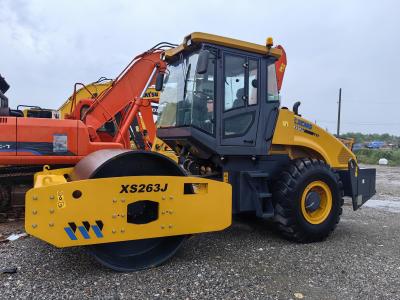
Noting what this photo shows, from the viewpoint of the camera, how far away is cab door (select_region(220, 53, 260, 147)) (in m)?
4.89

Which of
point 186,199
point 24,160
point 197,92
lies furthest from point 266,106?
point 24,160

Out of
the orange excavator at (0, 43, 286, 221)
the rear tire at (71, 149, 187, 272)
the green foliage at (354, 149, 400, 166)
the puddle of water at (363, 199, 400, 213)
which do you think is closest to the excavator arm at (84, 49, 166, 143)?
the orange excavator at (0, 43, 286, 221)

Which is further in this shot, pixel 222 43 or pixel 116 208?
pixel 222 43

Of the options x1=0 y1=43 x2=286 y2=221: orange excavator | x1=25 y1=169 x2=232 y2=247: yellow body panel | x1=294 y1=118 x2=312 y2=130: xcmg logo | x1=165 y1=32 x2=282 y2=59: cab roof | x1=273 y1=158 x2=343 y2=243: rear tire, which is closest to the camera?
x1=25 y1=169 x2=232 y2=247: yellow body panel

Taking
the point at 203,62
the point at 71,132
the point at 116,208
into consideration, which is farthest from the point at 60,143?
the point at 203,62

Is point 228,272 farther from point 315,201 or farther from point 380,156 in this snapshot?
point 380,156

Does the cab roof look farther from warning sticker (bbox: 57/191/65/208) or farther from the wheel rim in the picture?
warning sticker (bbox: 57/191/65/208)

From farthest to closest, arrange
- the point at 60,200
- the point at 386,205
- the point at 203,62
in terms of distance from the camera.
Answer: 1. the point at 386,205
2. the point at 203,62
3. the point at 60,200

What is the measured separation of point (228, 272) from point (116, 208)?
4.27 ft

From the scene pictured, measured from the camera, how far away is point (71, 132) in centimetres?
635

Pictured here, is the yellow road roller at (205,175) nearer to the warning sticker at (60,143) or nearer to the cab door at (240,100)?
the cab door at (240,100)

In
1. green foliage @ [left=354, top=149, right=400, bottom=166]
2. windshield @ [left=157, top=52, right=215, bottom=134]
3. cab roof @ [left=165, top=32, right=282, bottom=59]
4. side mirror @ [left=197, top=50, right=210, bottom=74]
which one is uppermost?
cab roof @ [left=165, top=32, right=282, bottom=59]

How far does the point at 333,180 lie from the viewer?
5539mm

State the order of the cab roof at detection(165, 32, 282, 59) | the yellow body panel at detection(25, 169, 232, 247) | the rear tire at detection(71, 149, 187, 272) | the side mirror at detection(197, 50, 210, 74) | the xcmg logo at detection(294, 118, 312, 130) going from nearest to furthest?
the yellow body panel at detection(25, 169, 232, 247) < the rear tire at detection(71, 149, 187, 272) < the side mirror at detection(197, 50, 210, 74) < the cab roof at detection(165, 32, 282, 59) < the xcmg logo at detection(294, 118, 312, 130)
